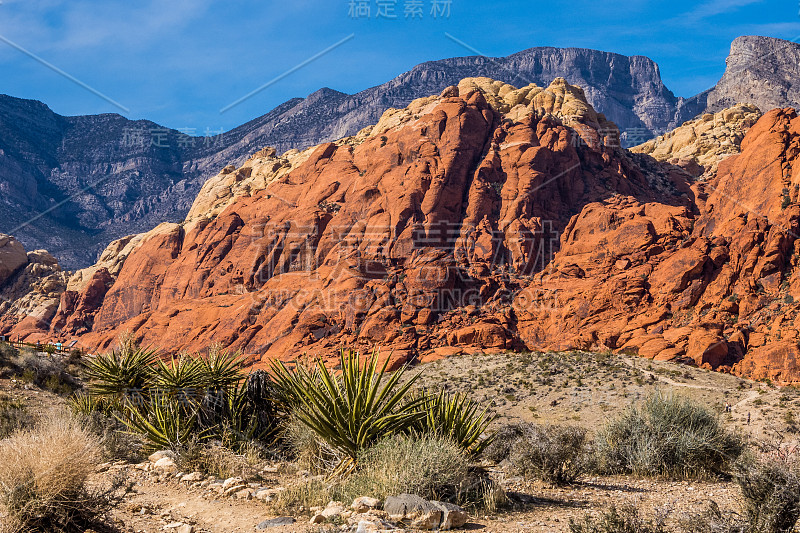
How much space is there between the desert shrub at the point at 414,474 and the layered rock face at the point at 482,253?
2471cm

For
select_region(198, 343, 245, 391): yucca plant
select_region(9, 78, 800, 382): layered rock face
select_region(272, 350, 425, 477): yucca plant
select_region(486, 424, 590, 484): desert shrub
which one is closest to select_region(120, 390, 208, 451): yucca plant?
select_region(198, 343, 245, 391): yucca plant

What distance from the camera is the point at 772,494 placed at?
229 inches

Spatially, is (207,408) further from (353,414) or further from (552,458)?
(552,458)

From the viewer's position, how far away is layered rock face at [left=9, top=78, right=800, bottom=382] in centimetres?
3600

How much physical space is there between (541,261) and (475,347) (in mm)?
11149

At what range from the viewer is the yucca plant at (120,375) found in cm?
1348

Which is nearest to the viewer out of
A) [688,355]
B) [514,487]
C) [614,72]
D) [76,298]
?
[514,487]

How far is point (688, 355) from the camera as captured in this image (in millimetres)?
31922

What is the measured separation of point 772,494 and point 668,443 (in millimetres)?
3961

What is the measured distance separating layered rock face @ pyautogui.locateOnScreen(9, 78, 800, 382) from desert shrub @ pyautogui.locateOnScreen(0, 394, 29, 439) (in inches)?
714

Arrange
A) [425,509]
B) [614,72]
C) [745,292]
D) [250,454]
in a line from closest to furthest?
[425,509] → [250,454] → [745,292] → [614,72]

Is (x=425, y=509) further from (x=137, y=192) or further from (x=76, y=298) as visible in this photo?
(x=137, y=192)

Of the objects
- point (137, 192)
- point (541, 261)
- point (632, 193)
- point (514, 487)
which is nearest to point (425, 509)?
point (514, 487)

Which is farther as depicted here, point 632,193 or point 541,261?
point 632,193
